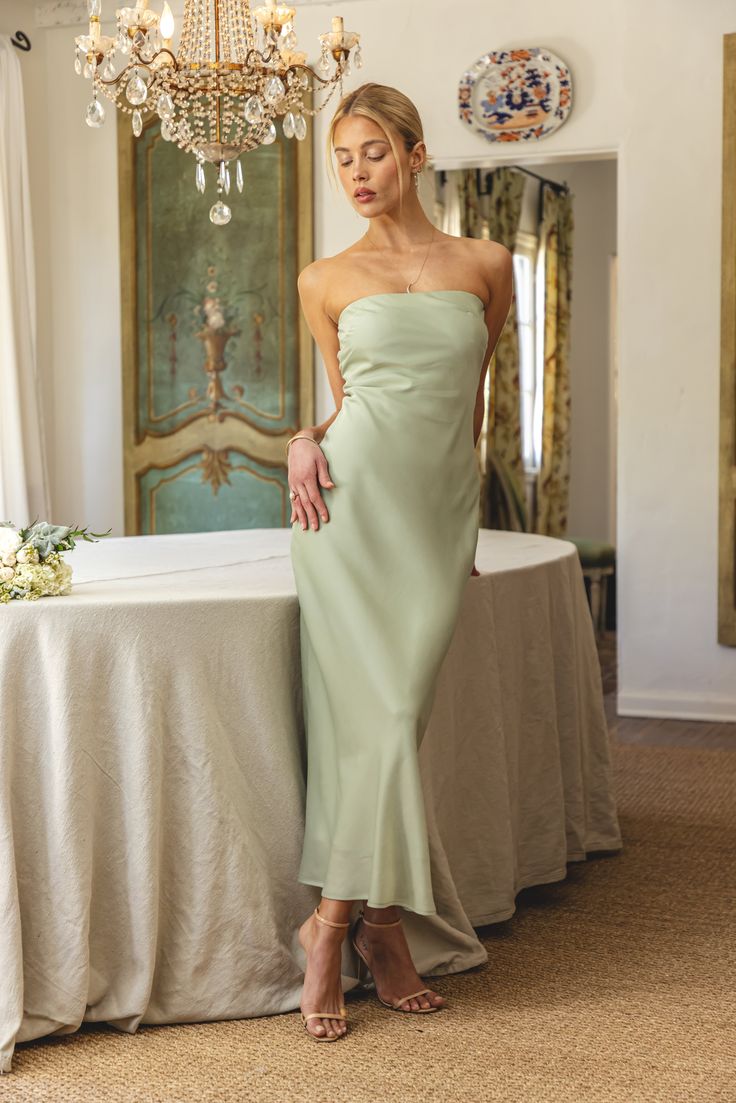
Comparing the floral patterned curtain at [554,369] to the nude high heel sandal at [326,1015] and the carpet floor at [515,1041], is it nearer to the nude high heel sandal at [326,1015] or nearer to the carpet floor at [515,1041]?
the carpet floor at [515,1041]

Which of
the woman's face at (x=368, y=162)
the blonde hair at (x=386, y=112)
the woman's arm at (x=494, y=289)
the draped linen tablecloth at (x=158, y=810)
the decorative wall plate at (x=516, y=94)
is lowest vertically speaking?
the draped linen tablecloth at (x=158, y=810)

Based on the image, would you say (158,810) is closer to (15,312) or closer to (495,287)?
(495,287)

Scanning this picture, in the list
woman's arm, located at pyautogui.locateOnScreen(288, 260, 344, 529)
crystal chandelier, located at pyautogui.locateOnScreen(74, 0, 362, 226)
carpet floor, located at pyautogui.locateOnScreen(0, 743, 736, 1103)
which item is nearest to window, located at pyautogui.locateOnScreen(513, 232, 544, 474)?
crystal chandelier, located at pyautogui.locateOnScreen(74, 0, 362, 226)

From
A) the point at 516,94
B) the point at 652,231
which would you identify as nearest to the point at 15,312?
the point at 516,94

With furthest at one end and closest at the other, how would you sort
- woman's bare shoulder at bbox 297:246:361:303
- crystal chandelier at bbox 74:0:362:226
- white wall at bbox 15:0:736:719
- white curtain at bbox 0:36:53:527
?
white curtain at bbox 0:36:53:527 < white wall at bbox 15:0:736:719 < crystal chandelier at bbox 74:0:362:226 < woman's bare shoulder at bbox 297:246:361:303

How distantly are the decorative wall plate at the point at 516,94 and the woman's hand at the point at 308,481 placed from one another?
139 inches

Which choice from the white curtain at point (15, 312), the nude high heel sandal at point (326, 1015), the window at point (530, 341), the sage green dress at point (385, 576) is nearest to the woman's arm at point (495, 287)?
the sage green dress at point (385, 576)

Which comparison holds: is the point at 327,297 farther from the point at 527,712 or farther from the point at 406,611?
the point at 527,712

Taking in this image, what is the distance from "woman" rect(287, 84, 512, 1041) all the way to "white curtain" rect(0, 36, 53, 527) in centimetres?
370

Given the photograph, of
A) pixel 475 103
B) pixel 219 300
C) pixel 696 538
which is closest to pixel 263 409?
pixel 219 300

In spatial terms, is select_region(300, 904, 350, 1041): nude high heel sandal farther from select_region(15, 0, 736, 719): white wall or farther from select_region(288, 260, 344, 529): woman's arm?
select_region(15, 0, 736, 719): white wall

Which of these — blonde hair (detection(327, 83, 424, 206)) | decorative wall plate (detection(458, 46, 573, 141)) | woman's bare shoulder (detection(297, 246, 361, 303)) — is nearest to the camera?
blonde hair (detection(327, 83, 424, 206))

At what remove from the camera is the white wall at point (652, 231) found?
5.34m

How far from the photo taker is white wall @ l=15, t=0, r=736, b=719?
534 centimetres
